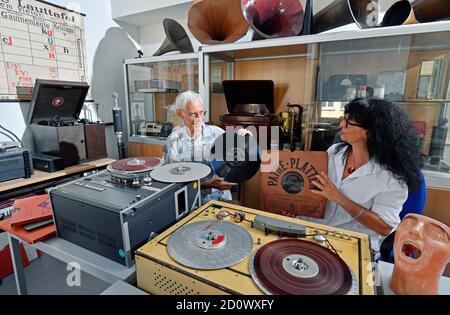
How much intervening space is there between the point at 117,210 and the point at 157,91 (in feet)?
6.88

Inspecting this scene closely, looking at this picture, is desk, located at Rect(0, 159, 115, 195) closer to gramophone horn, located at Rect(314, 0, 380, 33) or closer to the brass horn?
gramophone horn, located at Rect(314, 0, 380, 33)

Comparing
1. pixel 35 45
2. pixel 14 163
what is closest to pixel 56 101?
pixel 35 45

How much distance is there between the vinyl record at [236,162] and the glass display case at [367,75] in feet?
1.79

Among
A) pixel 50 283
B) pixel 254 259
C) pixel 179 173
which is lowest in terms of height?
pixel 50 283

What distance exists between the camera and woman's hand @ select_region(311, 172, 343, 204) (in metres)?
0.96

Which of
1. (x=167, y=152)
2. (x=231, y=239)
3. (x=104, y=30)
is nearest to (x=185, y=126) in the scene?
(x=167, y=152)

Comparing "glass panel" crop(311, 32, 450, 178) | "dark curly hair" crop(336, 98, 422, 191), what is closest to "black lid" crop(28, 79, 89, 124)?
"glass panel" crop(311, 32, 450, 178)

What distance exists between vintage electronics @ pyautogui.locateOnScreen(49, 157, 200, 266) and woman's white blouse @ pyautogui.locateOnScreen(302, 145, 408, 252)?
0.64 m

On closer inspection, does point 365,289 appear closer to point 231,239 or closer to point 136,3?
point 231,239

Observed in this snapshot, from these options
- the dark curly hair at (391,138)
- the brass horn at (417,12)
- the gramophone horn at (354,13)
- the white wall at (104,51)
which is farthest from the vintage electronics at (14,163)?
the brass horn at (417,12)

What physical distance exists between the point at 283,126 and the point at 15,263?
180 centimetres

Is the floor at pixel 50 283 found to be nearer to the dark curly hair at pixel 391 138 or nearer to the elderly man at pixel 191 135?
the elderly man at pixel 191 135

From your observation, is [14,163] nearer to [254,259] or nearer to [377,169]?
[254,259]

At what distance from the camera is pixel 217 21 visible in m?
1.98
